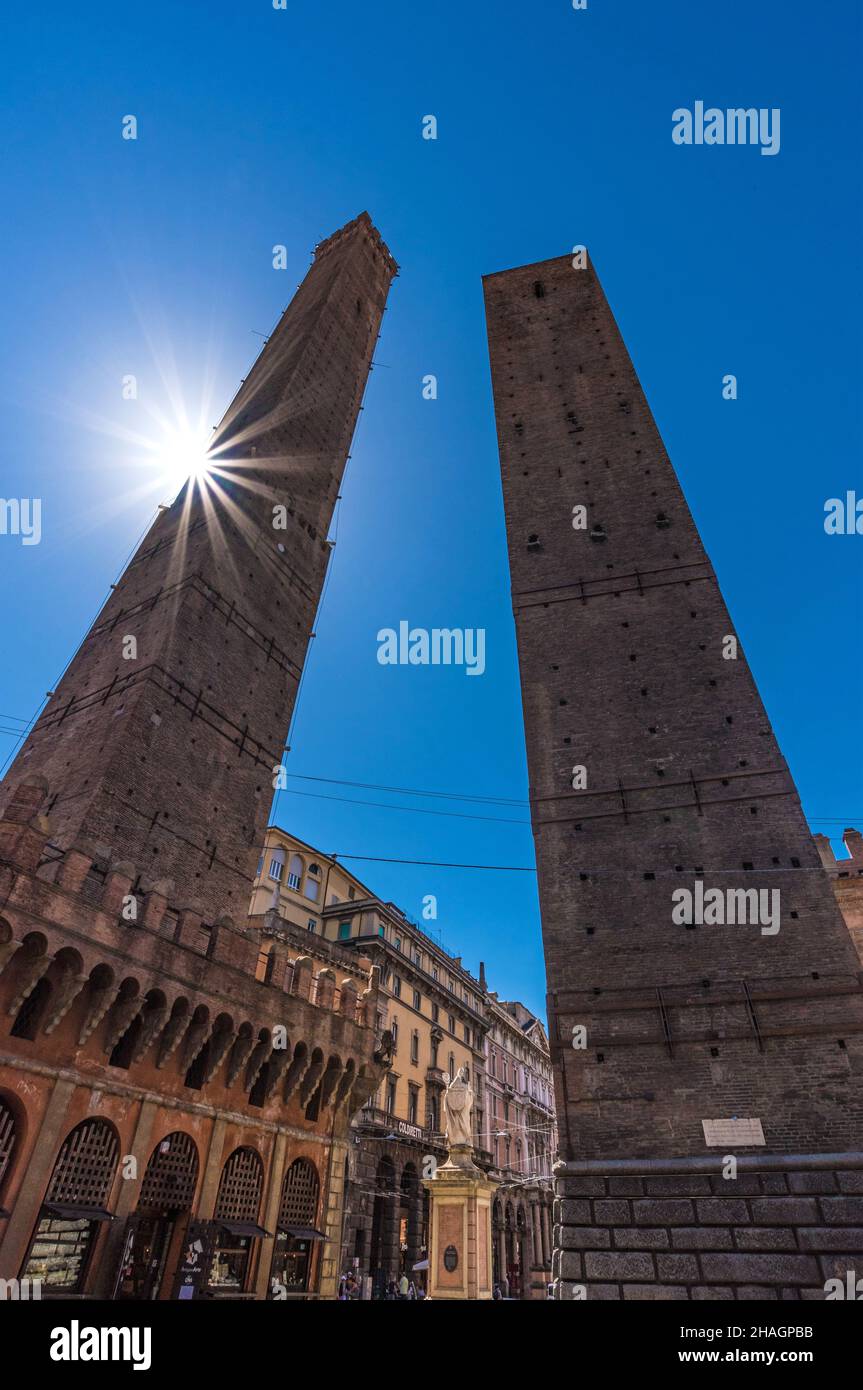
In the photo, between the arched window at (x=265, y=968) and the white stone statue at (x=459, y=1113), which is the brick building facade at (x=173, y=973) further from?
the white stone statue at (x=459, y=1113)

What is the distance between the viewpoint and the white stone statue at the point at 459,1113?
1590 centimetres

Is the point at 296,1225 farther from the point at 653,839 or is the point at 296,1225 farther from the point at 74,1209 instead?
the point at 653,839

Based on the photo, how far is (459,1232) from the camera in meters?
14.6

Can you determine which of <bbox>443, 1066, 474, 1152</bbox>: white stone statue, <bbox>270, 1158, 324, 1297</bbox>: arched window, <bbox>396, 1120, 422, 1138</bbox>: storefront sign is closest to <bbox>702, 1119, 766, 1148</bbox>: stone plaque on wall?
<bbox>443, 1066, 474, 1152</bbox>: white stone statue

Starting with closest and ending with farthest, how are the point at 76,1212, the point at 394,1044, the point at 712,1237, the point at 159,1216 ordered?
the point at 712,1237 < the point at 76,1212 < the point at 159,1216 < the point at 394,1044

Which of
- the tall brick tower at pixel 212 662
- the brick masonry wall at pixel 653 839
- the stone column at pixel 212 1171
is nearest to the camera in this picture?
the brick masonry wall at pixel 653 839

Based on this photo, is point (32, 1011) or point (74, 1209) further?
point (32, 1011)

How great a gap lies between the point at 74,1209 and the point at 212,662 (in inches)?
503

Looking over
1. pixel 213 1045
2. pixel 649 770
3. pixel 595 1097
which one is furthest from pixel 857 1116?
pixel 213 1045

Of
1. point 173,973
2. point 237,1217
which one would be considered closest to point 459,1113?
point 237,1217

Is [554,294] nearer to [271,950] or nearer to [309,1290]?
[271,950]

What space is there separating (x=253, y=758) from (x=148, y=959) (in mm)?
8384

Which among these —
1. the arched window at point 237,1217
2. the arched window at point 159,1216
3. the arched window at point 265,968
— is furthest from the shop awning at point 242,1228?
the arched window at point 265,968

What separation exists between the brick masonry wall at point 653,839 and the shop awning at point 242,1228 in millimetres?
7261
